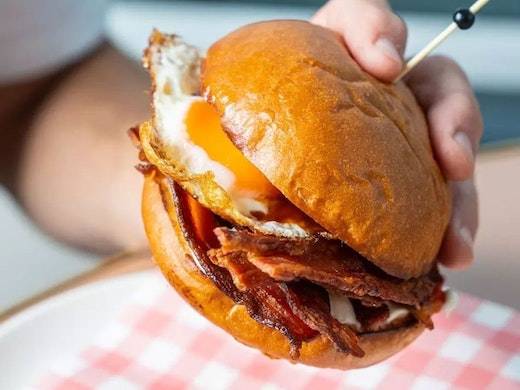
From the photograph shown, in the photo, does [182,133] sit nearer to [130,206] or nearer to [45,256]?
[130,206]

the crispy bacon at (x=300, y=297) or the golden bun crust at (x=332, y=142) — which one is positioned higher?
the golden bun crust at (x=332, y=142)

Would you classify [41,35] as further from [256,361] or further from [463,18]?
[463,18]

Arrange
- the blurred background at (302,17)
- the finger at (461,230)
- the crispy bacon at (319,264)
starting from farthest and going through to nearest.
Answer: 1. the blurred background at (302,17)
2. the finger at (461,230)
3. the crispy bacon at (319,264)

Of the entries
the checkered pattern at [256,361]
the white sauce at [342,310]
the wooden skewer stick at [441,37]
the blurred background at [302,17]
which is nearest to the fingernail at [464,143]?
the wooden skewer stick at [441,37]

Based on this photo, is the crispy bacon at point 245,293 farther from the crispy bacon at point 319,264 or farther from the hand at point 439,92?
the hand at point 439,92

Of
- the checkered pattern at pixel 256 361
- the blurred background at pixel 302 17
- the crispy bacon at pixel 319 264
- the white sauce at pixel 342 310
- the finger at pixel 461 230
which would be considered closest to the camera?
the crispy bacon at pixel 319 264
